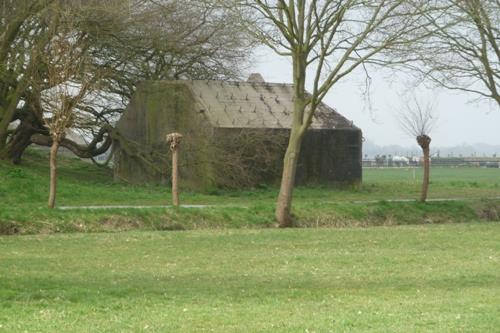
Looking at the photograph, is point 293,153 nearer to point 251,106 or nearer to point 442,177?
point 251,106

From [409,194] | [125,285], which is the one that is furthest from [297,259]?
[409,194]

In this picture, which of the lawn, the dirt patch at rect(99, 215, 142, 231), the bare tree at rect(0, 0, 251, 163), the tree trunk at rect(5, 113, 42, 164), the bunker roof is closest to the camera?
the lawn

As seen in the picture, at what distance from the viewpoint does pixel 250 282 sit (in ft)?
52.4

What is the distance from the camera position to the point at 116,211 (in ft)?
87.6

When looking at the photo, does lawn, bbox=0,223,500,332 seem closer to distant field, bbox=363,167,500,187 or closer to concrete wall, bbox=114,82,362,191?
concrete wall, bbox=114,82,362,191

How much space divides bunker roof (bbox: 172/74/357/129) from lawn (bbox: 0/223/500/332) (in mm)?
14100

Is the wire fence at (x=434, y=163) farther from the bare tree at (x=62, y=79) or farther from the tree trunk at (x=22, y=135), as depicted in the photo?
the bare tree at (x=62, y=79)

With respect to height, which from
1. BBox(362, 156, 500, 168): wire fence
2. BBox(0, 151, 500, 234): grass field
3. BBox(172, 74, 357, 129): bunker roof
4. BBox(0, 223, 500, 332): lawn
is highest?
BBox(172, 74, 357, 129): bunker roof

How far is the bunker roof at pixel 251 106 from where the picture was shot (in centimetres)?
3969

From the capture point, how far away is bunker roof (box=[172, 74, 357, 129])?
39688 mm

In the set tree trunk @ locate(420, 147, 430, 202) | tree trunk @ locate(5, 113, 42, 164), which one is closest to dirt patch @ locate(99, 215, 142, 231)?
tree trunk @ locate(420, 147, 430, 202)

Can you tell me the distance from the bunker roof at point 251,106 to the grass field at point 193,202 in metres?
2.81

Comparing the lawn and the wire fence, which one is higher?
the wire fence

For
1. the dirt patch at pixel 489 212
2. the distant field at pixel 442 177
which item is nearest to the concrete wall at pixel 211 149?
the dirt patch at pixel 489 212
